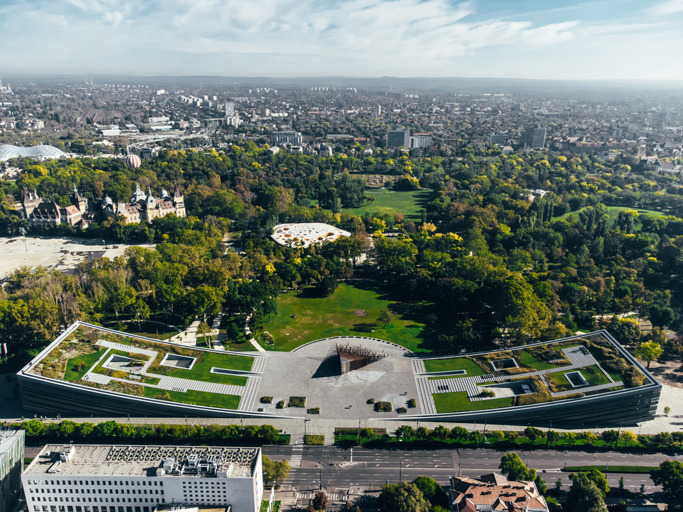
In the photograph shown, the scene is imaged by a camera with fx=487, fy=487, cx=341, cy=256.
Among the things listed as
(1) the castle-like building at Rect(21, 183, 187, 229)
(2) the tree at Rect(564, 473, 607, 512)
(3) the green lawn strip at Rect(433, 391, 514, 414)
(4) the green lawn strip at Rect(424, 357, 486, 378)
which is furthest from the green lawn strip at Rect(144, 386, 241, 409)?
(1) the castle-like building at Rect(21, 183, 187, 229)

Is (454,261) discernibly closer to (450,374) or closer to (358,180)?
(450,374)

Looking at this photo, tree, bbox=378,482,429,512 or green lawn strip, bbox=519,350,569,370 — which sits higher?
green lawn strip, bbox=519,350,569,370

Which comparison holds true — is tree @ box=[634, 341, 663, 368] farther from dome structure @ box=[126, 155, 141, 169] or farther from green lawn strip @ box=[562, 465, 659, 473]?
dome structure @ box=[126, 155, 141, 169]

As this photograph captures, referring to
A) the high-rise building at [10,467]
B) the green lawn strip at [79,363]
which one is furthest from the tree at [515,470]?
the green lawn strip at [79,363]

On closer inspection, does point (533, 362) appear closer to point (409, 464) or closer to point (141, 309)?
point (409, 464)

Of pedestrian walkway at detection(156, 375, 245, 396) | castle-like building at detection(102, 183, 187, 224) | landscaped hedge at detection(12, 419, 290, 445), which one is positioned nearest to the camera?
landscaped hedge at detection(12, 419, 290, 445)

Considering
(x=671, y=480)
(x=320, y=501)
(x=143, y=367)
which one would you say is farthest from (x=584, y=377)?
(x=143, y=367)

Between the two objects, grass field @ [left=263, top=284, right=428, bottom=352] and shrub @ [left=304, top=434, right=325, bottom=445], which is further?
grass field @ [left=263, top=284, right=428, bottom=352]
